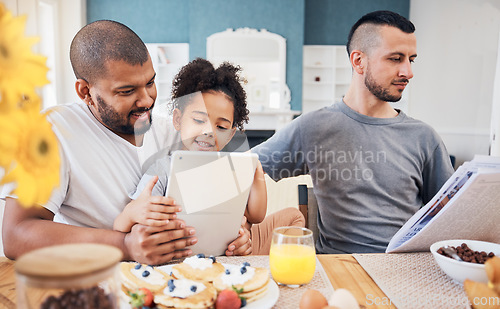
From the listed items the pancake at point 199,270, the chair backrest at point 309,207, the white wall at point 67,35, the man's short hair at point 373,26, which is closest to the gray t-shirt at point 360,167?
the chair backrest at point 309,207

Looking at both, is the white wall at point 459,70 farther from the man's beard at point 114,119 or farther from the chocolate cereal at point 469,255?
the man's beard at point 114,119

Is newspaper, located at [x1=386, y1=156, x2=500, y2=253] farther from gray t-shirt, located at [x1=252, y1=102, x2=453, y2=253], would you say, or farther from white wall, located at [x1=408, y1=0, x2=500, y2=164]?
white wall, located at [x1=408, y1=0, x2=500, y2=164]

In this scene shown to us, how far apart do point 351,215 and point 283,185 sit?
263 cm

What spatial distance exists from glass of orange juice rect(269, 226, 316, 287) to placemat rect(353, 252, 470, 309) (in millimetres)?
157

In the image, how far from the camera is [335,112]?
4.95ft

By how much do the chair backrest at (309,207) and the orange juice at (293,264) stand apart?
0.69 meters

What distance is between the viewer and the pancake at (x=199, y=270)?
0.75 metres

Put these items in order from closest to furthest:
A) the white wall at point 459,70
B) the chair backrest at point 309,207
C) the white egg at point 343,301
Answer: the white egg at point 343,301 → the chair backrest at point 309,207 → the white wall at point 459,70


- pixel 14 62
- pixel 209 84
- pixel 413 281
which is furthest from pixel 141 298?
pixel 209 84

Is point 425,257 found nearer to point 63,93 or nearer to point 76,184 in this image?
point 76,184

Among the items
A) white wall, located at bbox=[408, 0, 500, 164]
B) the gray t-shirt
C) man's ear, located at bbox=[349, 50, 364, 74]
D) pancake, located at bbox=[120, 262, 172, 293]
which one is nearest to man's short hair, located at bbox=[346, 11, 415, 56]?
man's ear, located at bbox=[349, 50, 364, 74]

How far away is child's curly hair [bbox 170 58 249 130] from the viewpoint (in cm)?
141

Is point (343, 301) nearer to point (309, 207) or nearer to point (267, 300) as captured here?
point (267, 300)

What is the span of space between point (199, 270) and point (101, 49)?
2.39ft
